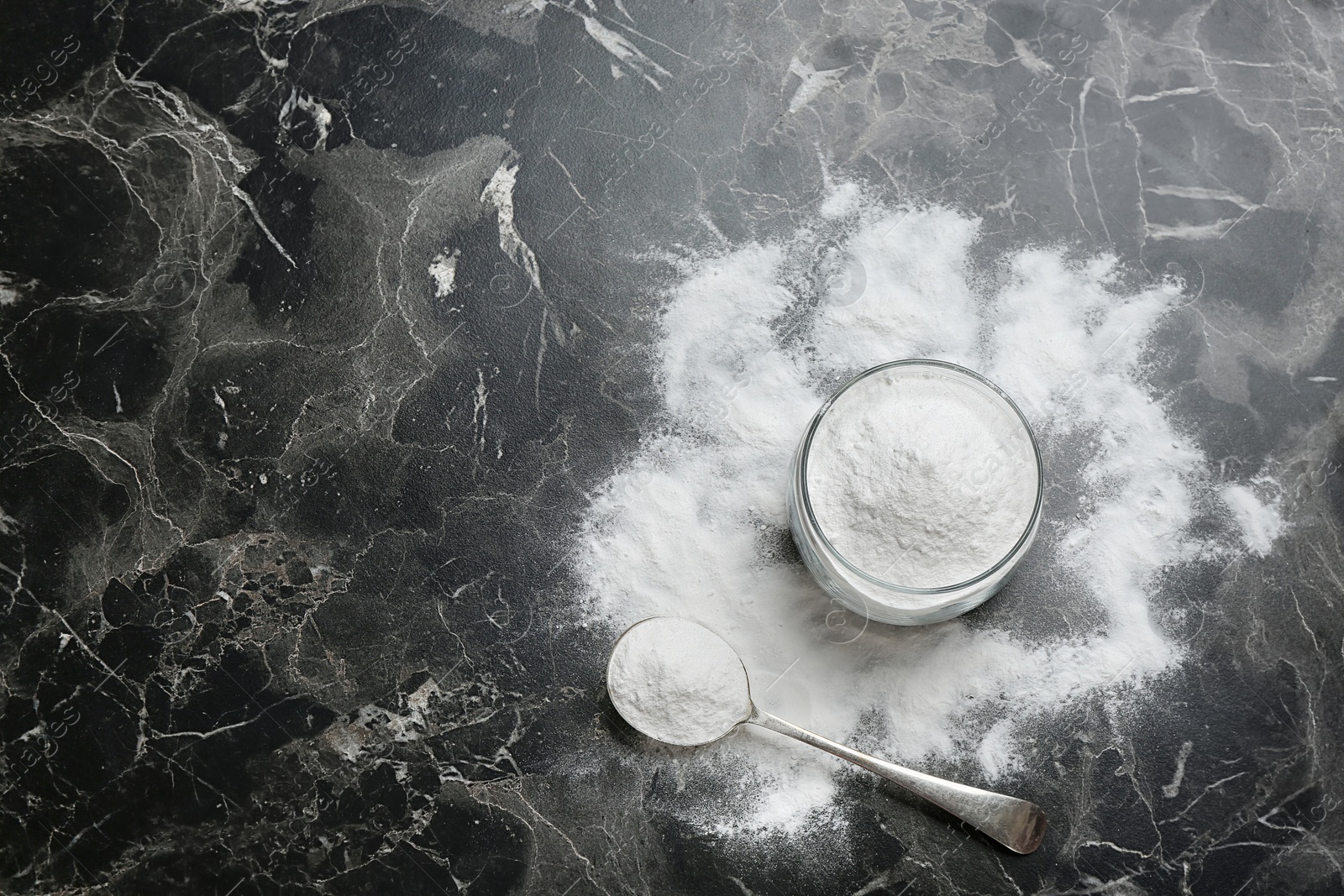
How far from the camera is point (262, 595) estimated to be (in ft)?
4.15

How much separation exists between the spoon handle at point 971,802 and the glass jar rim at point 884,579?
23cm

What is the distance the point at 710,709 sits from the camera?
3.90 ft

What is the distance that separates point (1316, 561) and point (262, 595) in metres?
1.41

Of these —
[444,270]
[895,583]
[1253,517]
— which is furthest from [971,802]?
[444,270]

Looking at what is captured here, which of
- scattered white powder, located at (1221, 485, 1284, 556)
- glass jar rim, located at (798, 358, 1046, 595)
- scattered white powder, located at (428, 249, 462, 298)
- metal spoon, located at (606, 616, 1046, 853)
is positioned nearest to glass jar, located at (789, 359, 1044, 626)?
glass jar rim, located at (798, 358, 1046, 595)

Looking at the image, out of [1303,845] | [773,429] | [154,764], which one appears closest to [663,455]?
[773,429]

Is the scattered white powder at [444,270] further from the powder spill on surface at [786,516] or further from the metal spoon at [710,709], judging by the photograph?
the metal spoon at [710,709]

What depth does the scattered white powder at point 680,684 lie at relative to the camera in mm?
1187

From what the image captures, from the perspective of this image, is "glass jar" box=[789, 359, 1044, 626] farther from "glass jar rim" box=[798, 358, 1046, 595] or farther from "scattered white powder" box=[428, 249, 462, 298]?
"scattered white powder" box=[428, 249, 462, 298]

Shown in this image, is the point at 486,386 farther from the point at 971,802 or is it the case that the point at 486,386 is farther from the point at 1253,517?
the point at 1253,517

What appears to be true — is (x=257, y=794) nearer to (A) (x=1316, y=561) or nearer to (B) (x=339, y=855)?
(B) (x=339, y=855)

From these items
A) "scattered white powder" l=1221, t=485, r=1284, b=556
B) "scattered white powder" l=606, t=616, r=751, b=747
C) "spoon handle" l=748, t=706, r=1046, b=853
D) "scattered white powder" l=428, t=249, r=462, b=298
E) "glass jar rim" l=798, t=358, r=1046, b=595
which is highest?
"scattered white powder" l=428, t=249, r=462, b=298

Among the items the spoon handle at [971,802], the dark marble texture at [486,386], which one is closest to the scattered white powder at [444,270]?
the dark marble texture at [486,386]

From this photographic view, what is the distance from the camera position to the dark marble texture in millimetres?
1219
